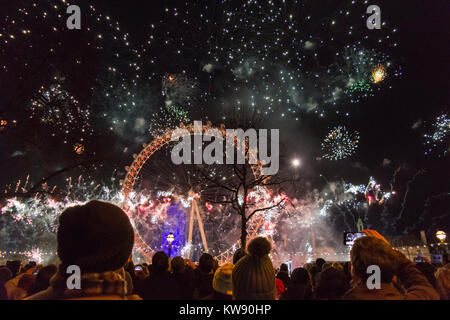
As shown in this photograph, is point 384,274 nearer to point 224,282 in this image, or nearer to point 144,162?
point 224,282

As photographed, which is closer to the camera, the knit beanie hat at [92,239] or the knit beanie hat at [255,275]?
the knit beanie hat at [92,239]

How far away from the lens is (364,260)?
10.6 ft

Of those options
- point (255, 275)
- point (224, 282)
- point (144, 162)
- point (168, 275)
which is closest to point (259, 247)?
point (255, 275)

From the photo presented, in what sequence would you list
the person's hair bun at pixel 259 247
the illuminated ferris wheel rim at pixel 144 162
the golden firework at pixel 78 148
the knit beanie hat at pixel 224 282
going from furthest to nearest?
the illuminated ferris wheel rim at pixel 144 162, the golden firework at pixel 78 148, the knit beanie hat at pixel 224 282, the person's hair bun at pixel 259 247

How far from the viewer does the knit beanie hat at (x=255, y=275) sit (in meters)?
3.54

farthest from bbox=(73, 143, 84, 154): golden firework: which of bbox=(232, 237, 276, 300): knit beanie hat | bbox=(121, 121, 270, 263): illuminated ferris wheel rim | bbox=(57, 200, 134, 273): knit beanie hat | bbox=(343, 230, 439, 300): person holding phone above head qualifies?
bbox=(343, 230, 439, 300): person holding phone above head

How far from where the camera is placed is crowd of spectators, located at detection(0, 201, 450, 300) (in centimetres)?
220

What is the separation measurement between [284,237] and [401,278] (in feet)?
221

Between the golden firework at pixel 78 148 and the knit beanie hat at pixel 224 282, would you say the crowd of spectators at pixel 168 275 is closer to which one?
the knit beanie hat at pixel 224 282

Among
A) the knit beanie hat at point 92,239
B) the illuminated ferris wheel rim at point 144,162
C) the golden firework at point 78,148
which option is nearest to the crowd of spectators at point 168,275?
the knit beanie hat at point 92,239

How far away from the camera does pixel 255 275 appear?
358 cm

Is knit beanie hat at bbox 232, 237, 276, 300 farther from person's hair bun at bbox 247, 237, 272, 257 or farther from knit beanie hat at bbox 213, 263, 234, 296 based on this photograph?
knit beanie hat at bbox 213, 263, 234, 296
